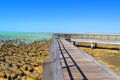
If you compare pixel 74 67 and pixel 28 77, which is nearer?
pixel 74 67

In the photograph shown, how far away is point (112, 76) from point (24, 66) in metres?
10.4

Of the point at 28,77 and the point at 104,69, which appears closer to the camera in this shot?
the point at 104,69

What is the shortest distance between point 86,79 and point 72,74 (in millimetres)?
774

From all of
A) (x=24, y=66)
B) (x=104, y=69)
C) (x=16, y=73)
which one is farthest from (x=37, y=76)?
(x=104, y=69)

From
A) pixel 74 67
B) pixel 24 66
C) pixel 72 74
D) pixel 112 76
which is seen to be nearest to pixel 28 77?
pixel 24 66

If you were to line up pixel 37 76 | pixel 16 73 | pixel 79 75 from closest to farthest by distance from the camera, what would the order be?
pixel 79 75
pixel 37 76
pixel 16 73

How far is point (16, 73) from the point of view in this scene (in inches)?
607

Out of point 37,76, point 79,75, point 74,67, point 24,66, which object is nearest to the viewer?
point 79,75

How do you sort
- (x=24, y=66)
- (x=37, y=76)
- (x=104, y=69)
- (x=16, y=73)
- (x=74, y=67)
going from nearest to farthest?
(x=104, y=69)
(x=74, y=67)
(x=37, y=76)
(x=16, y=73)
(x=24, y=66)

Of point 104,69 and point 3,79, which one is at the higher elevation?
point 104,69

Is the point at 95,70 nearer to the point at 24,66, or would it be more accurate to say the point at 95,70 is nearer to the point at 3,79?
the point at 3,79

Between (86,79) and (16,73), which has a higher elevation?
(86,79)

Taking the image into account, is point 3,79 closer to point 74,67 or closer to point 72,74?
point 74,67

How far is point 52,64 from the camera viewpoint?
8156 mm
